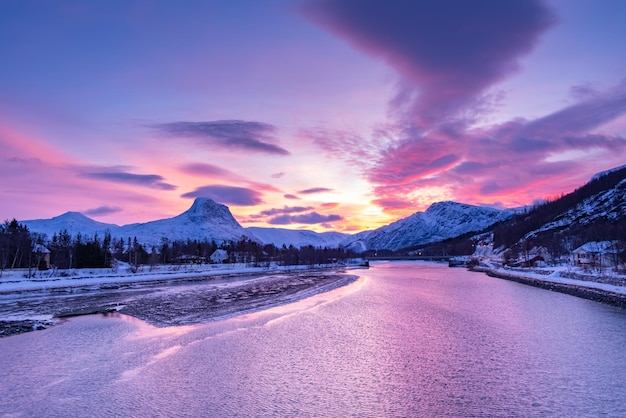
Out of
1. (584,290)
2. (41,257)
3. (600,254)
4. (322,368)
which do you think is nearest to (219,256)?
(41,257)

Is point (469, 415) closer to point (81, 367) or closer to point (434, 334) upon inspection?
point (434, 334)

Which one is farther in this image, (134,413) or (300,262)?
(300,262)

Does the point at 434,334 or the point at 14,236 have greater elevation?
the point at 14,236

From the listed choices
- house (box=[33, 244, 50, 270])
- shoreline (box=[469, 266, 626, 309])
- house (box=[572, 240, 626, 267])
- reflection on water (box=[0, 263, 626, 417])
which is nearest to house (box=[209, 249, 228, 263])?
house (box=[33, 244, 50, 270])

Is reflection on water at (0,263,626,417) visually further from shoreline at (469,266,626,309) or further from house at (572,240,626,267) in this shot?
house at (572,240,626,267)

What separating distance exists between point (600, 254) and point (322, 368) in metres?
72.1

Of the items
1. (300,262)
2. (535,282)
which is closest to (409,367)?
(535,282)

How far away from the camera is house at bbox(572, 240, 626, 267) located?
217 feet

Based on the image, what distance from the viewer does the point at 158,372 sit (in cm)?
1592

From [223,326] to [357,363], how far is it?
11.4 m

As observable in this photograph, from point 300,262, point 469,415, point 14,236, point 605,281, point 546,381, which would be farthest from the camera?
point 300,262

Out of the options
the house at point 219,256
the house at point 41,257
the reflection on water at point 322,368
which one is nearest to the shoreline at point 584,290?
the reflection on water at point 322,368

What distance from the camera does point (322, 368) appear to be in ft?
53.7

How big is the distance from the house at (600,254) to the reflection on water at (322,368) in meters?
46.4
